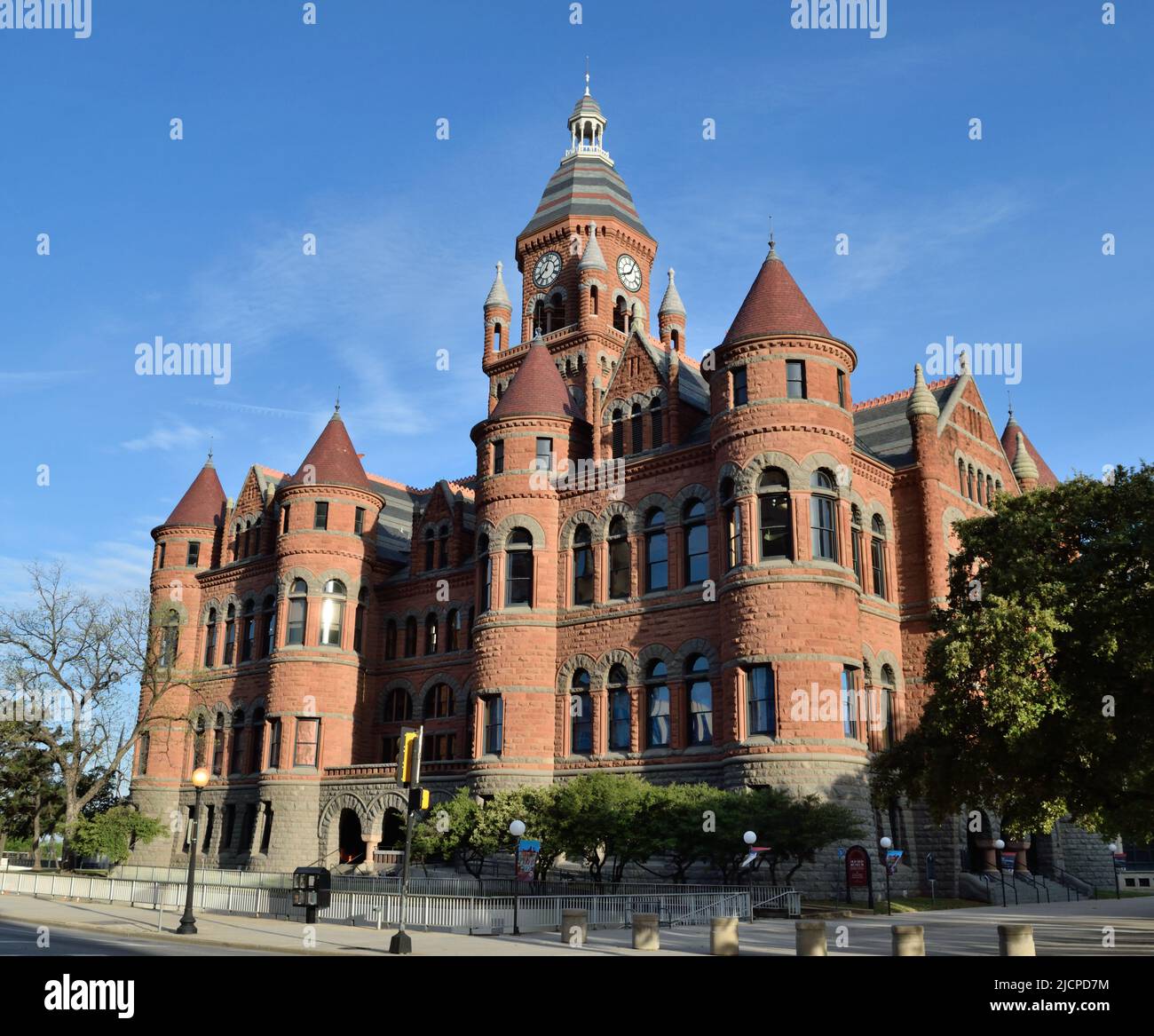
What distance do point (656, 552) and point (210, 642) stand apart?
2749 cm

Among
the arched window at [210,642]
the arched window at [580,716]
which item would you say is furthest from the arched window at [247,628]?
the arched window at [580,716]

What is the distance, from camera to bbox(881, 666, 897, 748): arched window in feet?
123

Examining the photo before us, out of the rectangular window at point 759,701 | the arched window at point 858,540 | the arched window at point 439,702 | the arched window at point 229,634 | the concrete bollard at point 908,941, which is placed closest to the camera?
the concrete bollard at point 908,941

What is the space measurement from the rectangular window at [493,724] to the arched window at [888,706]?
13342 mm

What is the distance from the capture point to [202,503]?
5891cm

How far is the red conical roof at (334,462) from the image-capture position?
164 ft

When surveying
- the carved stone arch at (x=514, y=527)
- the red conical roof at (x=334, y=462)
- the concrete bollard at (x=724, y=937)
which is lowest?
the concrete bollard at (x=724, y=937)

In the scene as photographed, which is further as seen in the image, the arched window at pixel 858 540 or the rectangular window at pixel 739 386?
the arched window at pixel 858 540

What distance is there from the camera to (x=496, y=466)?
4253 cm

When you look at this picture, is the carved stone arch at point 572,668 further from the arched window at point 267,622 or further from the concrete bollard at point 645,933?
the concrete bollard at point 645,933

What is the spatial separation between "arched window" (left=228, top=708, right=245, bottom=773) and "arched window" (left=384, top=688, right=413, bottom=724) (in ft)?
23.9

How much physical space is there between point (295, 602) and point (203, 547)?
1166cm
